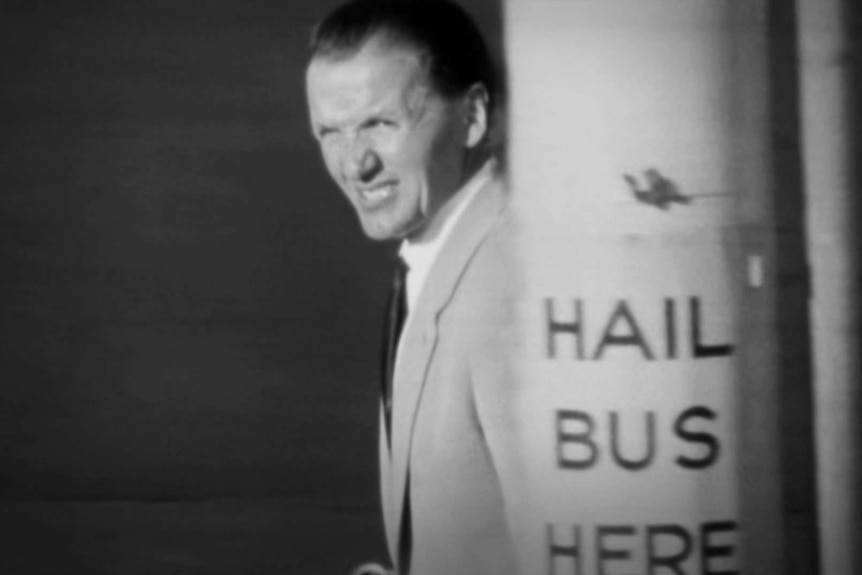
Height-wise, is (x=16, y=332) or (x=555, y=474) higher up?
(x=16, y=332)

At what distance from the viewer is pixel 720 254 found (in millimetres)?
4055

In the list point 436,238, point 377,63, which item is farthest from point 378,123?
point 436,238

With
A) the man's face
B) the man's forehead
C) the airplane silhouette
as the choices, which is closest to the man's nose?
the man's face

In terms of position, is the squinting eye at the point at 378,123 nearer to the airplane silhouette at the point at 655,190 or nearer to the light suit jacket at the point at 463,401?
the light suit jacket at the point at 463,401

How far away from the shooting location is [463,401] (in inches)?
163

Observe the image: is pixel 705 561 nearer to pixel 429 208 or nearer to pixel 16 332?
pixel 429 208

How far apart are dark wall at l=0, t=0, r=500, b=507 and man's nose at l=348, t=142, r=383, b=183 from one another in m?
0.08

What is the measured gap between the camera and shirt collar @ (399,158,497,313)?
4.13 meters

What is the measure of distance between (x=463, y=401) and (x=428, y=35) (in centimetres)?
82

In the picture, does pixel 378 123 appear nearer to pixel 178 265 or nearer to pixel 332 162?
pixel 332 162

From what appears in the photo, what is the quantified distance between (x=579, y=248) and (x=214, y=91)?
35.7 inches

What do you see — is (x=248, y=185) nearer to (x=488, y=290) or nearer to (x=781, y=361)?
(x=488, y=290)

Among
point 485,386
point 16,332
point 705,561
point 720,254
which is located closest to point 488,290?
point 485,386

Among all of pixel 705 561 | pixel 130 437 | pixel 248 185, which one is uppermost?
pixel 248 185
